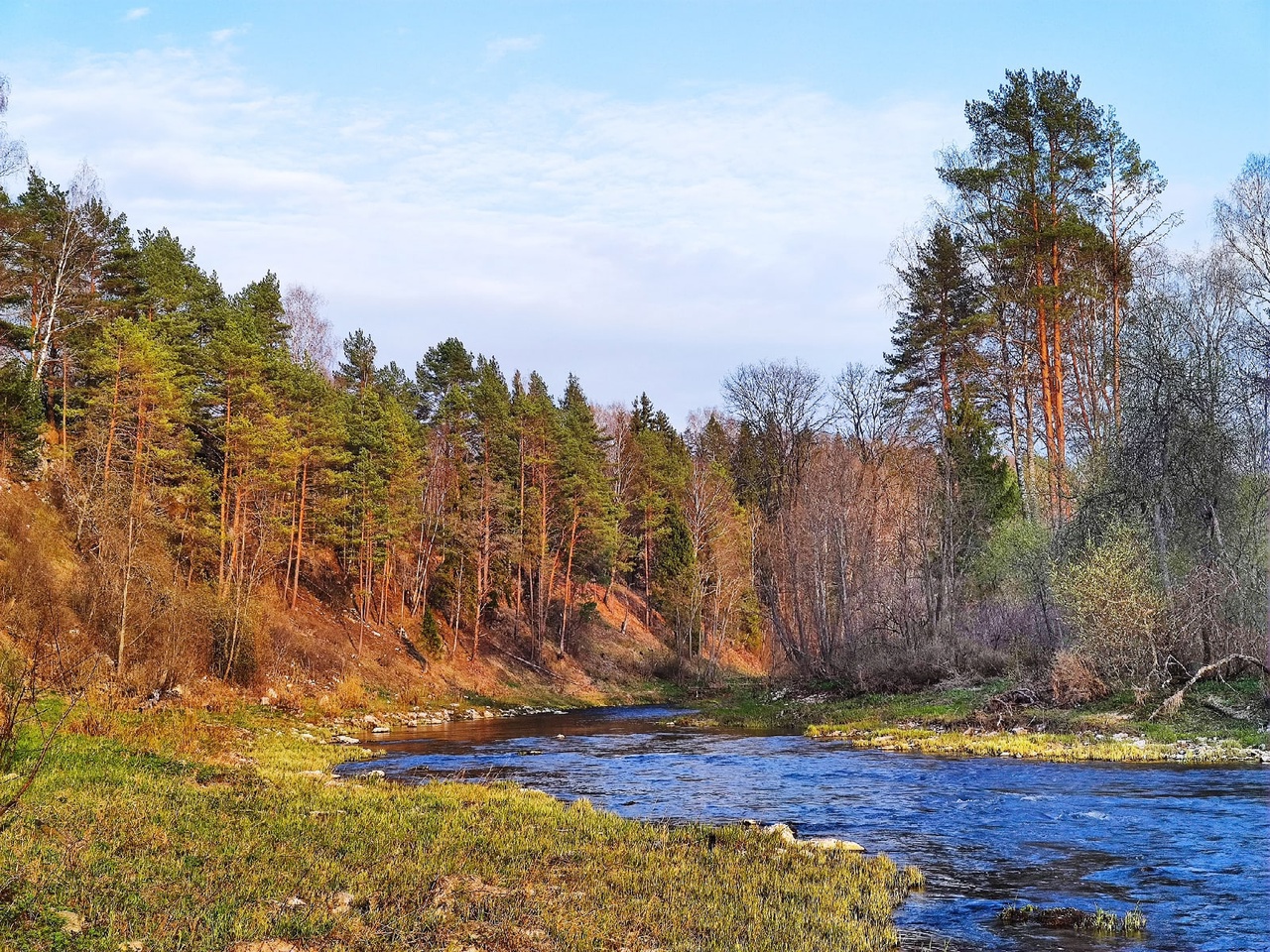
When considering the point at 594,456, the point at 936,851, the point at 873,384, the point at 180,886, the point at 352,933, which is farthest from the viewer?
the point at 594,456

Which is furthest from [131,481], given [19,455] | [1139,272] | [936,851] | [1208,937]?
[1139,272]

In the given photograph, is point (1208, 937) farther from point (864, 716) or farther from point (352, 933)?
point (864, 716)

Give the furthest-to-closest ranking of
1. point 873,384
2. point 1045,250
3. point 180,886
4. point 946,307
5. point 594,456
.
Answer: point 594,456
point 873,384
point 946,307
point 1045,250
point 180,886

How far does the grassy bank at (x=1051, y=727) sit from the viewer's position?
20.8 metres

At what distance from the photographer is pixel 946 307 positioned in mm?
46344

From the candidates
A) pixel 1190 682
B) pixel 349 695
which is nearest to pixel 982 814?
pixel 1190 682

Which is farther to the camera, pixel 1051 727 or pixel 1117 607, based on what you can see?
pixel 1117 607

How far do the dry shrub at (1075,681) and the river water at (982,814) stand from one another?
20.9 ft

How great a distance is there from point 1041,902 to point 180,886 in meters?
8.88

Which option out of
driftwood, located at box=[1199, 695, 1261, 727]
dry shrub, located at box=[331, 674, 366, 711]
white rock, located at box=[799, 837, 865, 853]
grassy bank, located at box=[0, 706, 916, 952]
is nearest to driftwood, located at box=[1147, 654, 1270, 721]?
driftwood, located at box=[1199, 695, 1261, 727]

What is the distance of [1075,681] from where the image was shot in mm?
26297

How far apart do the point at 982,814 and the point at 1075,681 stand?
13220 mm

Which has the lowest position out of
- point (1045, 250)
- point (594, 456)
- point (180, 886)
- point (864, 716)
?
point (864, 716)

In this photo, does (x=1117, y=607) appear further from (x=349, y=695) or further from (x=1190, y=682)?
(x=349, y=695)
